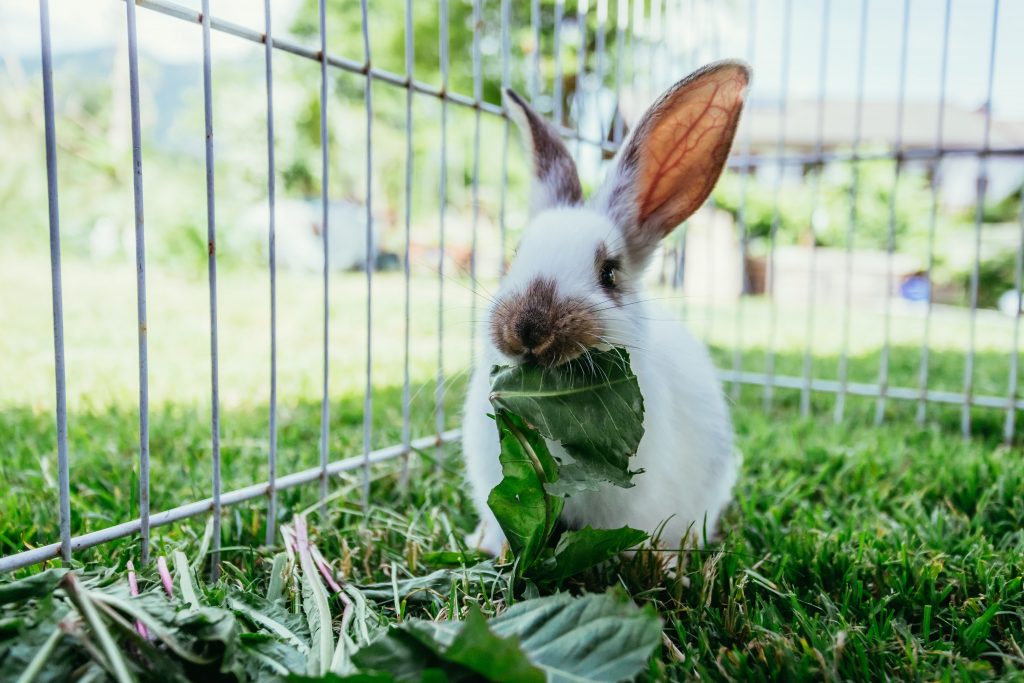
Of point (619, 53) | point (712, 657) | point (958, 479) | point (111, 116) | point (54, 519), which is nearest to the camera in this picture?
point (712, 657)

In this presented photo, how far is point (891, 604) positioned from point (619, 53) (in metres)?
2.36

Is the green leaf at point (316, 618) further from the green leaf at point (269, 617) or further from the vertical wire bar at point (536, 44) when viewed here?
the vertical wire bar at point (536, 44)

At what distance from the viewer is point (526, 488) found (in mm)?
1442

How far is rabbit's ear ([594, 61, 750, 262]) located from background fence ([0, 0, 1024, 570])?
18.5 inches

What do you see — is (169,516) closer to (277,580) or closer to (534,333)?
(277,580)

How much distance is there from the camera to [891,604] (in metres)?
1.55

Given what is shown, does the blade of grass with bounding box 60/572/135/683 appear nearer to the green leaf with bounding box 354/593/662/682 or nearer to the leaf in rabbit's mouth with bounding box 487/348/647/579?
the green leaf with bounding box 354/593/662/682

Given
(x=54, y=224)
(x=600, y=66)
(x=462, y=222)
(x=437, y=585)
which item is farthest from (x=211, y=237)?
(x=462, y=222)

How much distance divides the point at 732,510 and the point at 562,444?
102cm

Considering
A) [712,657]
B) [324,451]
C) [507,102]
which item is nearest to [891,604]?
[712,657]

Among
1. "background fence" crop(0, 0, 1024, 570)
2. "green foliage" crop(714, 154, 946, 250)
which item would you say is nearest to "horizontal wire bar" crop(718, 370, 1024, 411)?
"background fence" crop(0, 0, 1024, 570)

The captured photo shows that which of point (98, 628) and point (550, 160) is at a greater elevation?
point (550, 160)

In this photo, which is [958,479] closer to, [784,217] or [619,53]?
[619,53]

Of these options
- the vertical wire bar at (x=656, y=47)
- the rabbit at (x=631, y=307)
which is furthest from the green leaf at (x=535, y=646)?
the vertical wire bar at (x=656, y=47)
